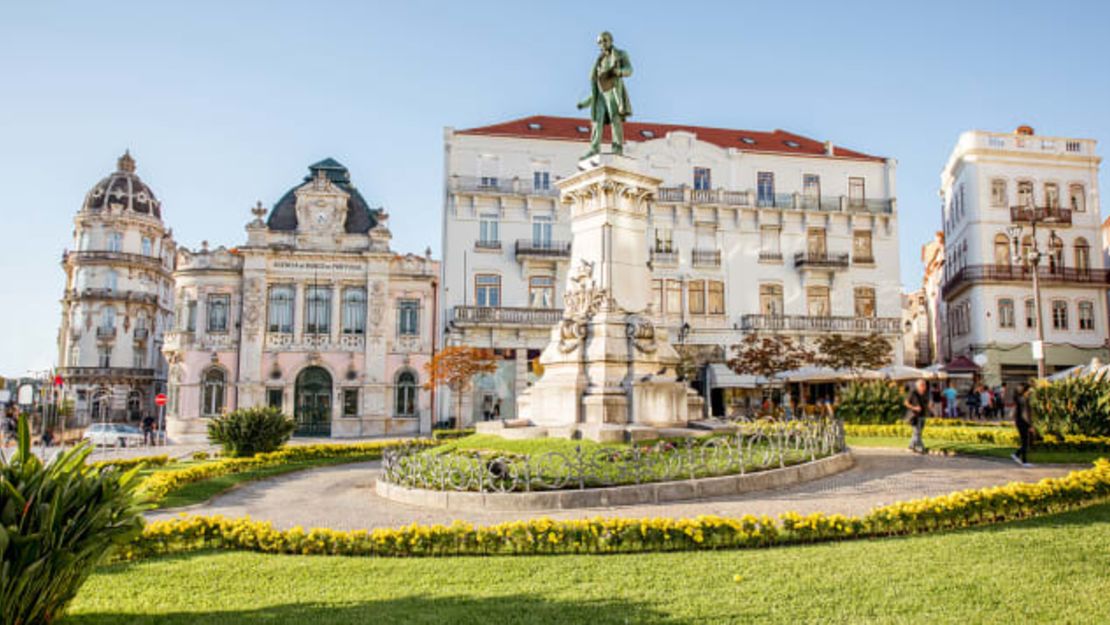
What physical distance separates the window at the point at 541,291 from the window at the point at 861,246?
16709 millimetres

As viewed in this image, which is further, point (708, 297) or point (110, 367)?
point (110, 367)

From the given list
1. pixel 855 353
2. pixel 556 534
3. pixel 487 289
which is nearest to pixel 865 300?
pixel 855 353

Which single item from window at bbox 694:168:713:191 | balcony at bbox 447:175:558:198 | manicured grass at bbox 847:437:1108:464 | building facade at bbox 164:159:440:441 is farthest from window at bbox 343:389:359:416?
manicured grass at bbox 847:437:1108:464

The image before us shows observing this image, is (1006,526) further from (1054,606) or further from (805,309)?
(805,309)

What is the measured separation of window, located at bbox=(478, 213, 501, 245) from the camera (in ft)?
130

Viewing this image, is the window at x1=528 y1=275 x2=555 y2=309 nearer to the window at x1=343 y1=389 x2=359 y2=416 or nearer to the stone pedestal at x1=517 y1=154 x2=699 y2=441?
the window at x1=343 y1=389 x2=359 y2=416

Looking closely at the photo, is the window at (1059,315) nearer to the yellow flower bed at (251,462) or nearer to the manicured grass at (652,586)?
the yellow flower bed at (251,462)

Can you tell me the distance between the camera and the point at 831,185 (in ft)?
142

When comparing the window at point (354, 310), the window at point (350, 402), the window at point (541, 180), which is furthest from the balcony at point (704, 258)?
the window at point (350, 402)

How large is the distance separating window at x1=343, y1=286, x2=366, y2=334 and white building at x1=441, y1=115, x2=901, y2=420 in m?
4.90

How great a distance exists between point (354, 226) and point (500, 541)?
36301mm

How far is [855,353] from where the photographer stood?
36062 mm

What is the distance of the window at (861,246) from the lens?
42.6 meters

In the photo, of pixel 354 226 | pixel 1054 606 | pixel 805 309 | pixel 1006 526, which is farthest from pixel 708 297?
→ pixel 1054 606
